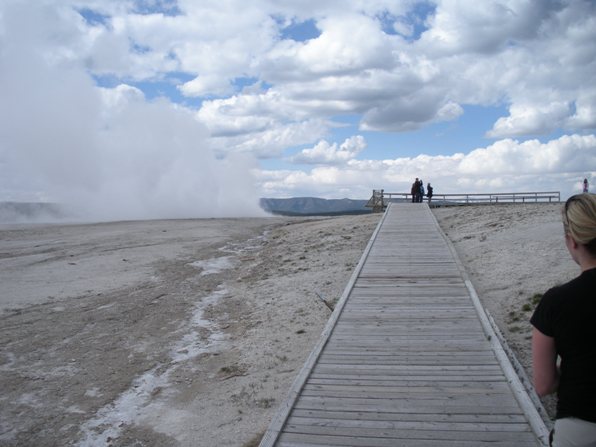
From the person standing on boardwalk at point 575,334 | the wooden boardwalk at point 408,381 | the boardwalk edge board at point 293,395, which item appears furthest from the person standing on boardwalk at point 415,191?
the person standing on boardwalk at point 575,334

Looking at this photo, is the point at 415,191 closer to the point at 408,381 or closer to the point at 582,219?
the point at 408,381

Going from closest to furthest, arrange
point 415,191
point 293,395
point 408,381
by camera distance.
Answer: point 293,395 < point 408,381 < point 415,191

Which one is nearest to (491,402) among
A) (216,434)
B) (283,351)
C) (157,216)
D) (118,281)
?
(216,434)

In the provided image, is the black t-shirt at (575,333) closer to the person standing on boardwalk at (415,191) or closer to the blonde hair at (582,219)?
the blonde hair at (582,219)

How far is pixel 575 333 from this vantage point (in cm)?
235

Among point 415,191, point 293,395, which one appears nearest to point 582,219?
point 293,395

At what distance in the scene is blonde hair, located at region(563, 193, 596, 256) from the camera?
2.27 metres

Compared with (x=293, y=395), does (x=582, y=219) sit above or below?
above

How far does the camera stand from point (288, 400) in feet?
17.7

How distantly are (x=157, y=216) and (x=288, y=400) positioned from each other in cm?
4821

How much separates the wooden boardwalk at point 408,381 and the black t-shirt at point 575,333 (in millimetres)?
2334

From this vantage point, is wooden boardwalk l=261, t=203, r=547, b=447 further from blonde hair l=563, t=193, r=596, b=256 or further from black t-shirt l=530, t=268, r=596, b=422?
blonde hair l=563, t=193, r=596, b=256

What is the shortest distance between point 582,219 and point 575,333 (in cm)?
50

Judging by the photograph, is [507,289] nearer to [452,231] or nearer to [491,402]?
[491,402]
